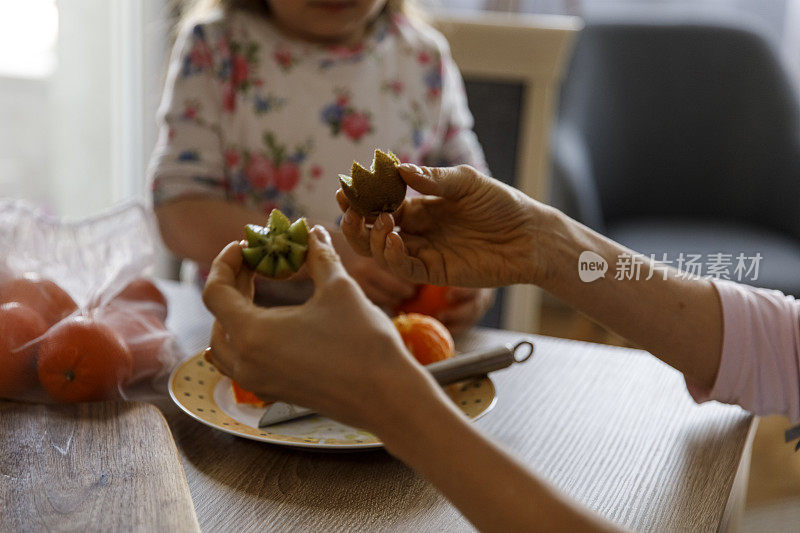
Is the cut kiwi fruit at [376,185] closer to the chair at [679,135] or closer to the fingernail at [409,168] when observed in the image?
the fingernail at [409,168]

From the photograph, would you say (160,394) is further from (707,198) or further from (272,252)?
Answer: (707,198)

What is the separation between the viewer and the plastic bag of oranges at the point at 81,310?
75 centimetres

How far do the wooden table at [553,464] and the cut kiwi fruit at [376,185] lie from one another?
0.73 ft

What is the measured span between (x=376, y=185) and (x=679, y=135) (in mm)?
2105

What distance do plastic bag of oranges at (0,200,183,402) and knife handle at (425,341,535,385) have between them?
287mm

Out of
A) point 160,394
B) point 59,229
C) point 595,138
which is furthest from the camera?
point 595,138

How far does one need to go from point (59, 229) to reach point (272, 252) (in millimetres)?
456

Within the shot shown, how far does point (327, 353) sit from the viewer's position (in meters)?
0.52

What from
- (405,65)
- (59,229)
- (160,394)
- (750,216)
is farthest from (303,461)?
(750,216)

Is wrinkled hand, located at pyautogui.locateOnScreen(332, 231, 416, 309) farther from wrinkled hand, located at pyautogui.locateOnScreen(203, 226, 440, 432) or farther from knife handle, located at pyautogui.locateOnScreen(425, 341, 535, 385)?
wrinkled hand, located at pyautogui.locateOnScreen(203, 226, 440, 432)

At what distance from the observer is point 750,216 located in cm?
237

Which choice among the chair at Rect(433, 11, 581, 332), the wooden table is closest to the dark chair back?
the chair at Rect(433, 11, 581, 332)

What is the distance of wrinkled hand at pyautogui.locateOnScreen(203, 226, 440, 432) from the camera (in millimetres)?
515

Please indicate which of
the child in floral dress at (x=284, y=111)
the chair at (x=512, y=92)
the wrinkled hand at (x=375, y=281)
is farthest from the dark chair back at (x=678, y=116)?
the wrinkled hand at (x=375, y=281)
